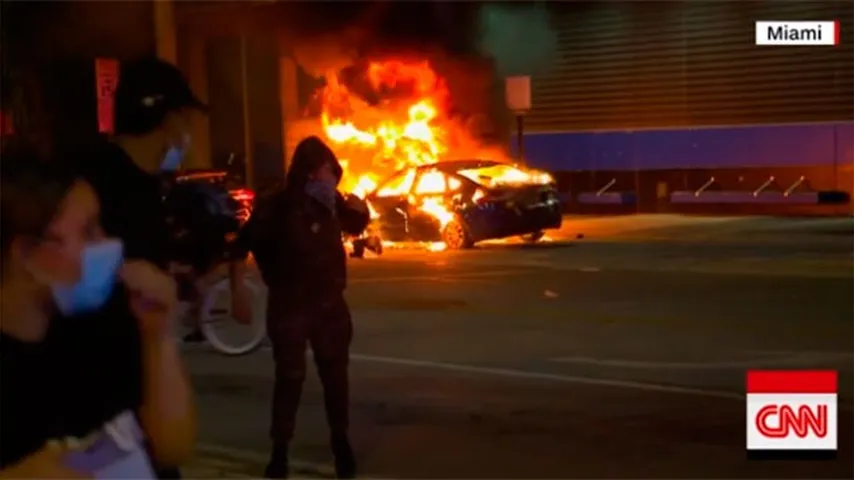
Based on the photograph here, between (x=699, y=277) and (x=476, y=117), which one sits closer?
(x=699, y=277)

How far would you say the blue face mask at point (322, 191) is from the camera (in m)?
6.47

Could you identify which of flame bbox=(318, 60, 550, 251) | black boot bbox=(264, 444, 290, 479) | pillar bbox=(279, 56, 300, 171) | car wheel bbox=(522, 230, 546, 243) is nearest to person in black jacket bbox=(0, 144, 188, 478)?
black boot bbox=(264, 444, 290, 479)

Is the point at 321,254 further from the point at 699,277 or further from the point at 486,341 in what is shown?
the point at 699,277

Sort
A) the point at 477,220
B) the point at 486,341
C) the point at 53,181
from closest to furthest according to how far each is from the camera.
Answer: the point at 53,181
the point at 486,341
the point at 477,220

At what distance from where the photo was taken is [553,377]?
31.0 ft

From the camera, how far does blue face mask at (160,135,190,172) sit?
3.61 meters

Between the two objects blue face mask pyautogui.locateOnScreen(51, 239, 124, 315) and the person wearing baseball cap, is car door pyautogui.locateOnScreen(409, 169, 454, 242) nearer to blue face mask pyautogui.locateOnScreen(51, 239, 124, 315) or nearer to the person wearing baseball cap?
the person wearing baseball cap

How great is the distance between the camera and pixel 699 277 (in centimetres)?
1516

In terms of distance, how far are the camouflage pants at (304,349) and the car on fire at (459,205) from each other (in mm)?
12801

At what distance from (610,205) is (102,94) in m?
12.3

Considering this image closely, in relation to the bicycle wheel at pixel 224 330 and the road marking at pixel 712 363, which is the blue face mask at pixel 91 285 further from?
the bicycle wheel at pixel 224 330

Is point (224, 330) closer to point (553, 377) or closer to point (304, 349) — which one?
point (553, 377)

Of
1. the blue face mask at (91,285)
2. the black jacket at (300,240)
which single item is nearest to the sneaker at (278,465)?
the black jacket at (300,240)

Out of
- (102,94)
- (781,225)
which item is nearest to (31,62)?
(102,94)
